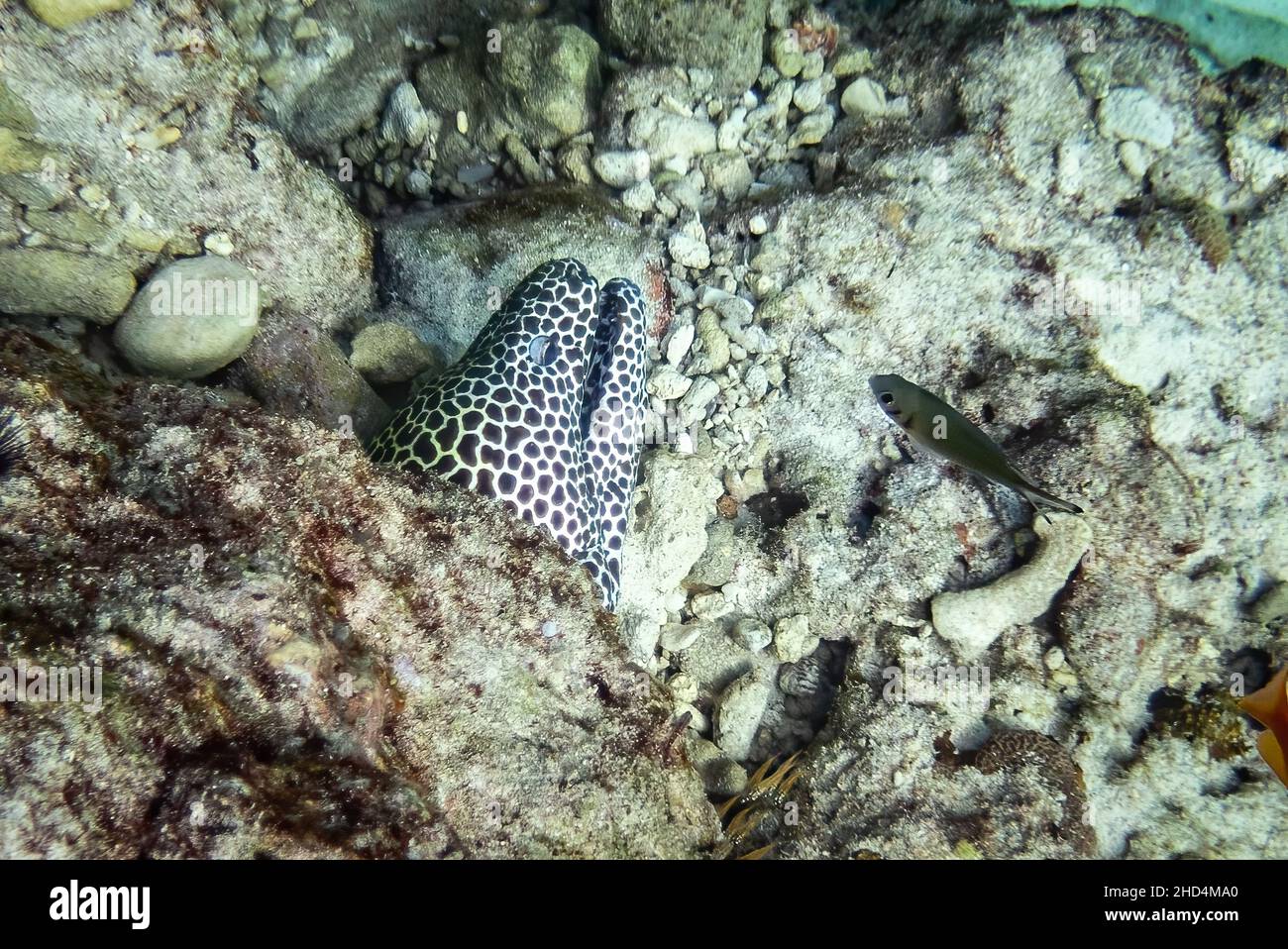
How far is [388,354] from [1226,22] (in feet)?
18.0

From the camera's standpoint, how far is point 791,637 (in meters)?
3.93

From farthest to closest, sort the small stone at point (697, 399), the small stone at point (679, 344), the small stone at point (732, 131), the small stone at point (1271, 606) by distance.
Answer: the small stone at point (732, 131)
the small stone at point (679, 344)
the small stone at point (697, 399)
the small stone at point (1271, 606)

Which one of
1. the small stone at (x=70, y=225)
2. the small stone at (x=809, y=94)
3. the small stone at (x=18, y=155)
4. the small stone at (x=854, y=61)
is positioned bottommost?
the small stone at (x=70, y=225)

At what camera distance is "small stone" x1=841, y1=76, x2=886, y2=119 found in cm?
447

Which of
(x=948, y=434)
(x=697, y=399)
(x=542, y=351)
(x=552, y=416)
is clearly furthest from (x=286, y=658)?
(x=697, y=399)

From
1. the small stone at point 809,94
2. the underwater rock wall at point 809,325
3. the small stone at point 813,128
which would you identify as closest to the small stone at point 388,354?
the underwater rock wall at point 809,325

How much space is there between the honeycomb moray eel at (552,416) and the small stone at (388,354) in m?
0.52

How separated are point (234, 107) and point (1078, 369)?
5.27 metres

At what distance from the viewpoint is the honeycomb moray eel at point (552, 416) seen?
3.38 metres

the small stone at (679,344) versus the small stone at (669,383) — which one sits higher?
the small stone at (679,344)

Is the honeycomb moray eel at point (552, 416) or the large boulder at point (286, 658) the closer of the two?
the large boulder at point (286, 658)

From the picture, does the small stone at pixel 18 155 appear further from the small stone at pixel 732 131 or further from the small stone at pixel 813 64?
the small stone at pixel 813 64

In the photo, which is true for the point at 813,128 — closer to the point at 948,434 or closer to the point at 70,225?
the point at 948,434
